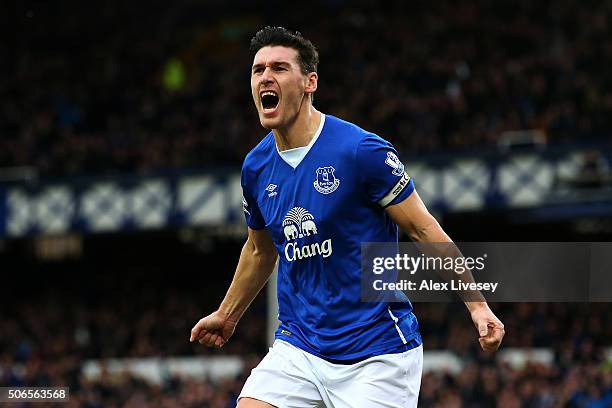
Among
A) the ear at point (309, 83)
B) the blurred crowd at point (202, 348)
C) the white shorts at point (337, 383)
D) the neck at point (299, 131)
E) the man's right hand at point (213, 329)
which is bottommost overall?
the blurred crowd at point (202, 348)

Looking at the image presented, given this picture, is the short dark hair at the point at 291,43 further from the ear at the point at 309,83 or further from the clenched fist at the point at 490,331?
the clenched fist at the point at 490,331

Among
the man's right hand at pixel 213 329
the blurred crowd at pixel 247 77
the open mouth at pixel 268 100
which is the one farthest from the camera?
the blurred crowd at pixel 247 77

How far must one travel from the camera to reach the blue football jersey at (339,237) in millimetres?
4887

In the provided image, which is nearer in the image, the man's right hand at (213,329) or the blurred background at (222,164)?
the man's right hand at (213,329)

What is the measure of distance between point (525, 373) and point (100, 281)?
11163 millimetres

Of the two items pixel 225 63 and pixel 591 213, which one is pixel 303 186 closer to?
pixel 591 213

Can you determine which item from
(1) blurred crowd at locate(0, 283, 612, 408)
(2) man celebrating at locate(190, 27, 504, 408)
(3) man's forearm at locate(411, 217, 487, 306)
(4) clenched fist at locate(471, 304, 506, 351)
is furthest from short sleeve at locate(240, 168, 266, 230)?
(1) blurred crowd at locate(0, 283, 612, 408)

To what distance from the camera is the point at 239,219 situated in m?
19.1

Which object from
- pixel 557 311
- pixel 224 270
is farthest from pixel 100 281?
pixel 557 311

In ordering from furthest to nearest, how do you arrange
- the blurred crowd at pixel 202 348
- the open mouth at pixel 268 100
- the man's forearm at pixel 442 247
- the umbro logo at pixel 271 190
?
the blurred crowd at pixel 202 348
the umbro logo at pixel 271 190
the open mouth at pixel 268 100
the man's forearm at pixel 442 247

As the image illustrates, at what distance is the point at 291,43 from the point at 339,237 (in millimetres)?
833

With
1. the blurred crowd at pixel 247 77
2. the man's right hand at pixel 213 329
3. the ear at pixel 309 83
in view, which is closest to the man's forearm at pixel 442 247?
the ear at pixel 309 83

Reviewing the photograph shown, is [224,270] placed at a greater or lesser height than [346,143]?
lesser

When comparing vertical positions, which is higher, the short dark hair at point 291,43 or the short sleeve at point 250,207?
the short dark hair at point 291,43
